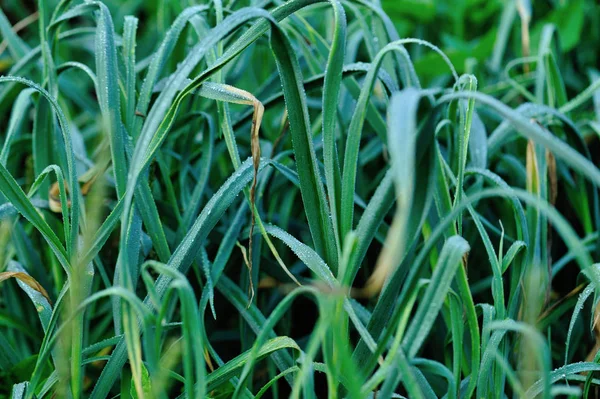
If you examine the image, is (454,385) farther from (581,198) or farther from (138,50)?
(138,50)

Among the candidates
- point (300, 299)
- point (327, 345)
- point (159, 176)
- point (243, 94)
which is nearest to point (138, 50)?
point (159, 176)

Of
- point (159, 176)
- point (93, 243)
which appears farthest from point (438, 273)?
point (159, 176)

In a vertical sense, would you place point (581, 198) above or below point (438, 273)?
below

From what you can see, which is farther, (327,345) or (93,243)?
(93,243)

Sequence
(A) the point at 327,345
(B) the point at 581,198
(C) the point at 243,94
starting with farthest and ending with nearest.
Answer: (B) the point at 581,198 < (C) the point at 243,94 < (A) the point at 327,345

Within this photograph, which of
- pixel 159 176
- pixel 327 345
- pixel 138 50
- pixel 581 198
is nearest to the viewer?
pixel 327 345

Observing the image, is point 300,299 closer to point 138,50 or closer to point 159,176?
point 159,176

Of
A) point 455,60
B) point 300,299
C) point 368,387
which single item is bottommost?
point 300,299
